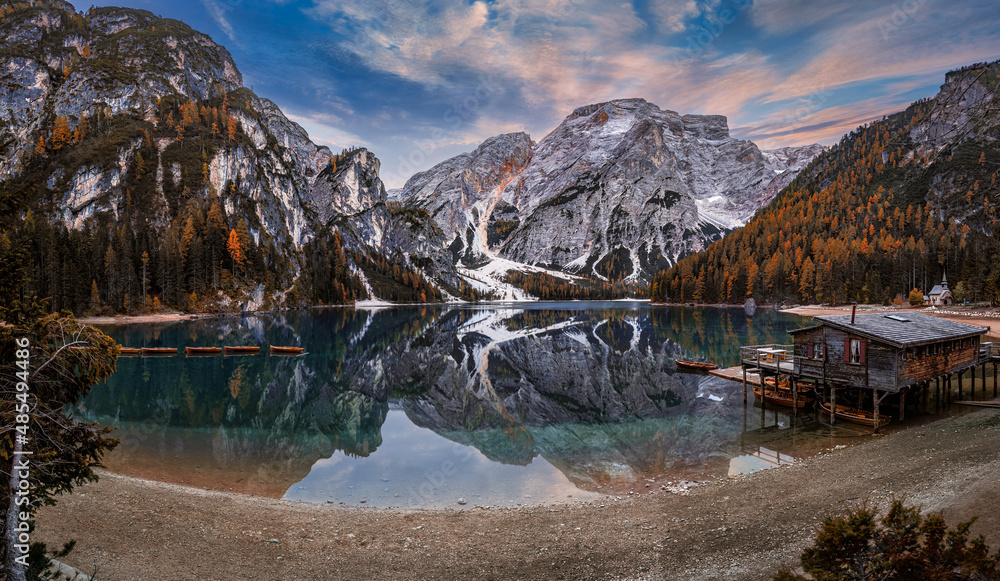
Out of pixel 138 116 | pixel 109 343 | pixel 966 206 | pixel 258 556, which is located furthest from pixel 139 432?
pixel 966 206

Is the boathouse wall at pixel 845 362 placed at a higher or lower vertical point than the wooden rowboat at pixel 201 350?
higher

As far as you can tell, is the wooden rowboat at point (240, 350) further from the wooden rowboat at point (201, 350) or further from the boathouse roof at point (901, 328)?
the boathouse roof at point (901, 328)

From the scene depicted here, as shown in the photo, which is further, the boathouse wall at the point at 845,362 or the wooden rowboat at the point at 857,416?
the wooden rowboat at the point at 857,416

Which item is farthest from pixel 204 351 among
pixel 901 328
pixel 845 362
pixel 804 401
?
pixel 901 328

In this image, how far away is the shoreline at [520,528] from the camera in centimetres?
1172

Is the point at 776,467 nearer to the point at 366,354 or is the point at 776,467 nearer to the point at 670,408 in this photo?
the point at 670,408

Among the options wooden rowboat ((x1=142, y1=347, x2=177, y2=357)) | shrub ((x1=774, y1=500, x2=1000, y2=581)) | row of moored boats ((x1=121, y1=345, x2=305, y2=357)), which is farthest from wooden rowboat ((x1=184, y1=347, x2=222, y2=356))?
shrub ((x1=774, y1=500, x2=1000, y2=581))

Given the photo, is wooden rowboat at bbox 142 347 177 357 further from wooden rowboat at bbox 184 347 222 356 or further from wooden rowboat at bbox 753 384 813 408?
wooden rowboat at bbox 753 384 813 408

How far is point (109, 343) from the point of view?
834 centimetres

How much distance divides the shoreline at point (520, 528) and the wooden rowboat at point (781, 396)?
1280 cm

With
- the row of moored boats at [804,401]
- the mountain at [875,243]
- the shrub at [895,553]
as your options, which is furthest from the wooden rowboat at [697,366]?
the mountain at [875,243]

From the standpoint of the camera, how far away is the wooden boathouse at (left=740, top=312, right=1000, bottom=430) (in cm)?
2727

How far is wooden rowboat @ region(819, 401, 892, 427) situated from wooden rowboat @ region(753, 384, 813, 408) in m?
1.77

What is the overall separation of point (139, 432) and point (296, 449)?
1089 cm
